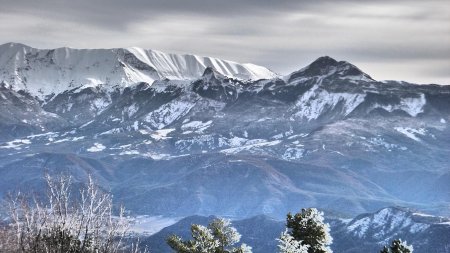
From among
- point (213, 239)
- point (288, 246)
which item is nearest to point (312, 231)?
point (288, 246)

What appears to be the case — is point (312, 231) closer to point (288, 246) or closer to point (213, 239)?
point (288, 246)

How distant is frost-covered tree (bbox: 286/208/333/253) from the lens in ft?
234

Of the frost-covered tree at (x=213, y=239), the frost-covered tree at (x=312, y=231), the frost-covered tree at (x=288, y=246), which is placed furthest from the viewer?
the frost-covered tree at (x=213, y=239)

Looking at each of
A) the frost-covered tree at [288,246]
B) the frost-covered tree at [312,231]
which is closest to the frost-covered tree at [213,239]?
the frost-covered tree at [312,231]

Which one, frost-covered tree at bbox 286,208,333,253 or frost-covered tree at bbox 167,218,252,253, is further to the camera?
frost-covered tree at bbox 167,218,252,253

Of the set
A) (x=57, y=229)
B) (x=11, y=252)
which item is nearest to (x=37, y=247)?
(x=57, y=229)

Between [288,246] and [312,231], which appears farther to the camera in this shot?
[312,231]

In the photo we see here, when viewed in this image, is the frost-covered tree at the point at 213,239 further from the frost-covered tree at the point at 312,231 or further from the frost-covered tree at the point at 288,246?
the frost-covered tree at the point at 288,246

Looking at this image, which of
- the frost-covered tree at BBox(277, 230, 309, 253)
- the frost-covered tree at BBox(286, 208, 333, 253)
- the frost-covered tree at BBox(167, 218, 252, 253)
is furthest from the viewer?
the frost-covered tree at BBox(167, 218, 252, 253)

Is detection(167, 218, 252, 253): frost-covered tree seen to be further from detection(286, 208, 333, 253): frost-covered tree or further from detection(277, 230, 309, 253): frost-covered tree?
detection(277, 230, 309, 253): frost-covered tree

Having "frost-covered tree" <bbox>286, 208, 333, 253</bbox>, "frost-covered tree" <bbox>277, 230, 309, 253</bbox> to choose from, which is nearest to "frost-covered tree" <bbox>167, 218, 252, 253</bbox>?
"frost-covered tree" <bbox>286, 208, 333, 253</bbox>

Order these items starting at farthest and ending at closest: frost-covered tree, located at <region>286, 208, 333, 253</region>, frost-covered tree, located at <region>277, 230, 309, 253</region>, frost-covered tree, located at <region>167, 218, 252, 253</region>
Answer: frost-covered tree, located at <region>167, 218, 252, 253</region>, frost-covered tree, located at <region>286, 208, 333, 253</region>, frost-covered tree, located at <region>277, 230, 309, 253</region>

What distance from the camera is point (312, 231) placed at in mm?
72500

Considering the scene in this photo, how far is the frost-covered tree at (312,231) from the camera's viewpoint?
2803 inches
